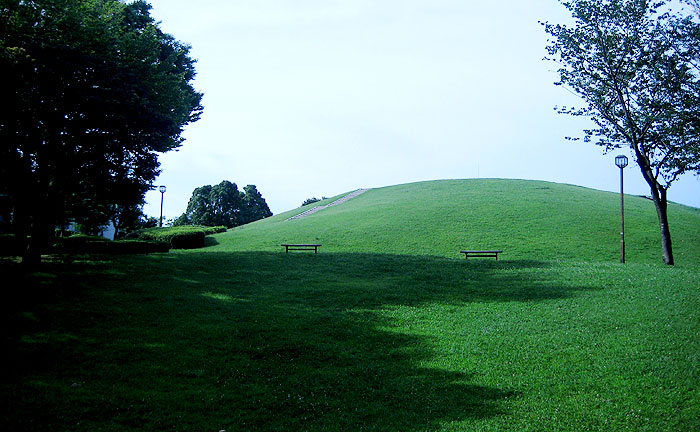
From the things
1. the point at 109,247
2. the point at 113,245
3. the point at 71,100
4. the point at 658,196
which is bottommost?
the point at 109,247

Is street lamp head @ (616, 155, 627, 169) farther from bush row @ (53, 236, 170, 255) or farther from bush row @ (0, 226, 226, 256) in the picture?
bush row @ (53, 236, 170, 255)

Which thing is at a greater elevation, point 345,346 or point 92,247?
point 92,247

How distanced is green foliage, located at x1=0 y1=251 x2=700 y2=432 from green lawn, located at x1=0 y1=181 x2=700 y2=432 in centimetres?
5

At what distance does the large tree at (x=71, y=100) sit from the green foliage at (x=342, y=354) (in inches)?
176

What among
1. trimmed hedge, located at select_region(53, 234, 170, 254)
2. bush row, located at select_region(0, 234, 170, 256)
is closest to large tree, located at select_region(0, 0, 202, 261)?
bush row, located at select_region(0, 234, 170, 256)

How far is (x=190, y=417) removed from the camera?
→ 745cm

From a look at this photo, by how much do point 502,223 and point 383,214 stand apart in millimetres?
11527

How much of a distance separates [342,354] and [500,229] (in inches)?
1164

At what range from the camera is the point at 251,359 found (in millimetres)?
10273

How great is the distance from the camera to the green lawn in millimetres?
7797

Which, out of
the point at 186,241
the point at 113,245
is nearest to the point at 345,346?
the point at 113,245

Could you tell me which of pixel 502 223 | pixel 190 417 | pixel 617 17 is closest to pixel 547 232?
pixel 502 223

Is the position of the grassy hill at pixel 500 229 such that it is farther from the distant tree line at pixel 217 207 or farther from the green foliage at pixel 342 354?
the distant tree line at pixel 217 207

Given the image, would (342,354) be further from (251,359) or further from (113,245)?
(113,245)
